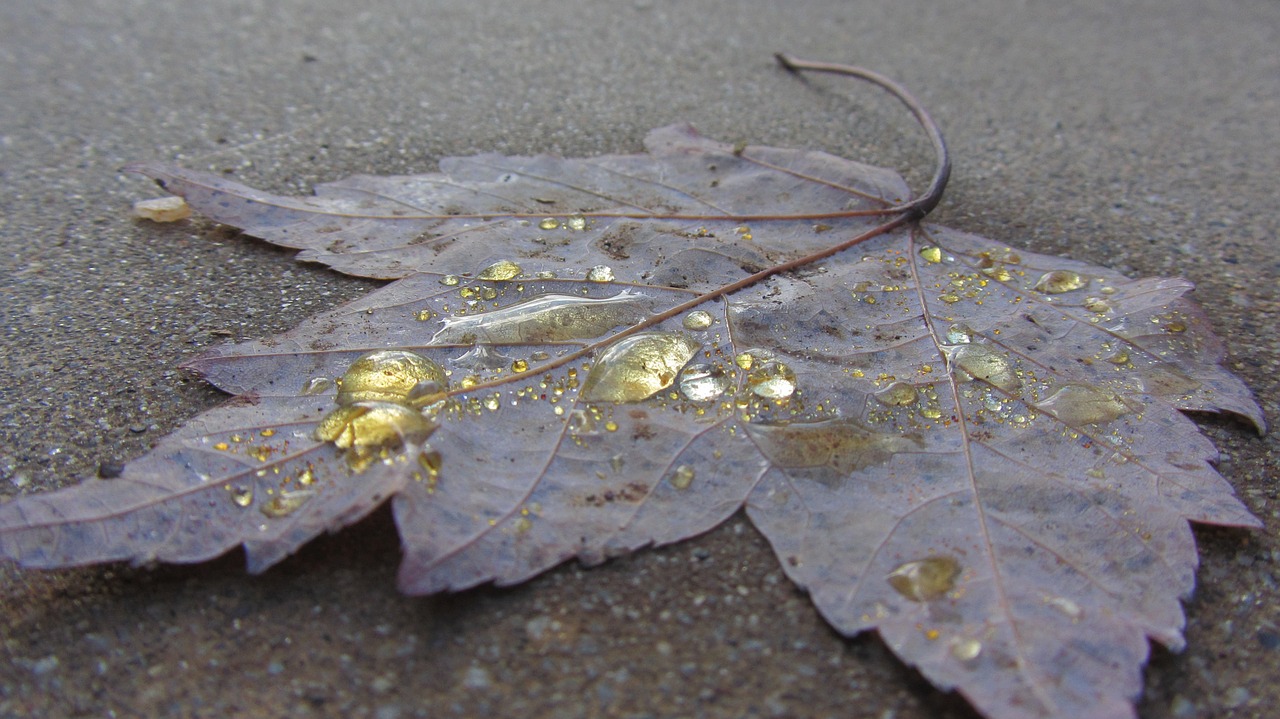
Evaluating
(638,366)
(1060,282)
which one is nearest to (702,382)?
(638,366)

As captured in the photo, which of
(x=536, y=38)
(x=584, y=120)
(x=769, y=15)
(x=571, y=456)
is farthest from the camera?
(x=769, y=15)

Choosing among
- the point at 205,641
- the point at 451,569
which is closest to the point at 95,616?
the point at 205,641

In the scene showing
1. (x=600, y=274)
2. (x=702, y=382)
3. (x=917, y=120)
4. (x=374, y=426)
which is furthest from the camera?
(x=917, y=120)

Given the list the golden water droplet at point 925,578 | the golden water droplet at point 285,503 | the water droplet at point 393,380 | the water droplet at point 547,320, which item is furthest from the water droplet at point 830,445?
the golden water droplet at point 285,503

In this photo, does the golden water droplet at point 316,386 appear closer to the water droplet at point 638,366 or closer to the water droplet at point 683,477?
the water droplet at point 638,366

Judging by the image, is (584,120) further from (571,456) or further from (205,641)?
(205,641)

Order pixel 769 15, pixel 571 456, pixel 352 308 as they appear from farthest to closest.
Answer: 1. pixel 769 15
2. pixel 352 308
3. pixel 571 456

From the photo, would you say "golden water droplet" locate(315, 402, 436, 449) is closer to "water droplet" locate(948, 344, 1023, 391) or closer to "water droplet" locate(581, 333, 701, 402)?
"water droplet" locate(581, 333, 701, 402)

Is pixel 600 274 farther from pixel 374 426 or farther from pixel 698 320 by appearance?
pixel 374 426
